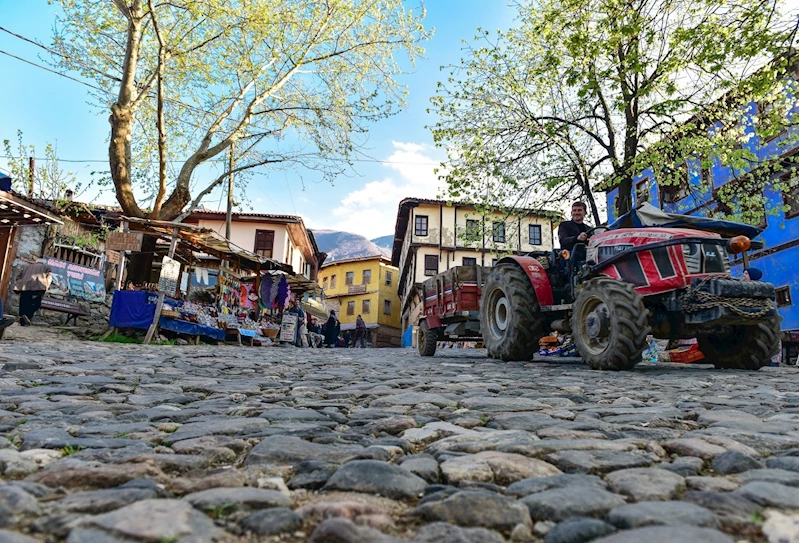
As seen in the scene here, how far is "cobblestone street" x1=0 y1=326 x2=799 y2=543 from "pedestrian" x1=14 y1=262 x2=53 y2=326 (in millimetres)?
13291

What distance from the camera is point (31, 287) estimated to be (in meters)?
14.3

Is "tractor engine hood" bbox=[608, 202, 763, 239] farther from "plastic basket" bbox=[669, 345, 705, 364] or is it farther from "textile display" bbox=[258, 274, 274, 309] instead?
"textile display" bbox=[258, 274, 274, 309]

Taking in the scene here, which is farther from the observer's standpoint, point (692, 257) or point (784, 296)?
point (784, 296)

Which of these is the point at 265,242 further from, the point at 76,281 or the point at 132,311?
the point at 132,311

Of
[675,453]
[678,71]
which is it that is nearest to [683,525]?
[675,453]

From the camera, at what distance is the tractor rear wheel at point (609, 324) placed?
18.4 ft

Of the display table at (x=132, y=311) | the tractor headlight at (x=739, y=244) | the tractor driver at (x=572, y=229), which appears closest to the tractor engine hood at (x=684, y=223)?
the tractor headlight at (x=739, y=244)

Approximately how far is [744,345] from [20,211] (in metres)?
14.8

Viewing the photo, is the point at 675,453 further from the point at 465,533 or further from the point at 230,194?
the point at 230,194

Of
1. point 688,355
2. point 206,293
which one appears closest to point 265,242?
point 206,293

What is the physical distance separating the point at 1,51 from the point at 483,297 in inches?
488

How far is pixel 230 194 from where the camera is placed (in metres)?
19.7

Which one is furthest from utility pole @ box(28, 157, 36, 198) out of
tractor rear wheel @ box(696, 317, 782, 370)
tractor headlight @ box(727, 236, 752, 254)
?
tractor headlight @ box(727, 236, 752, 254)

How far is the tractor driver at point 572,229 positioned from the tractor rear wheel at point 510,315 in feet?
2.49
